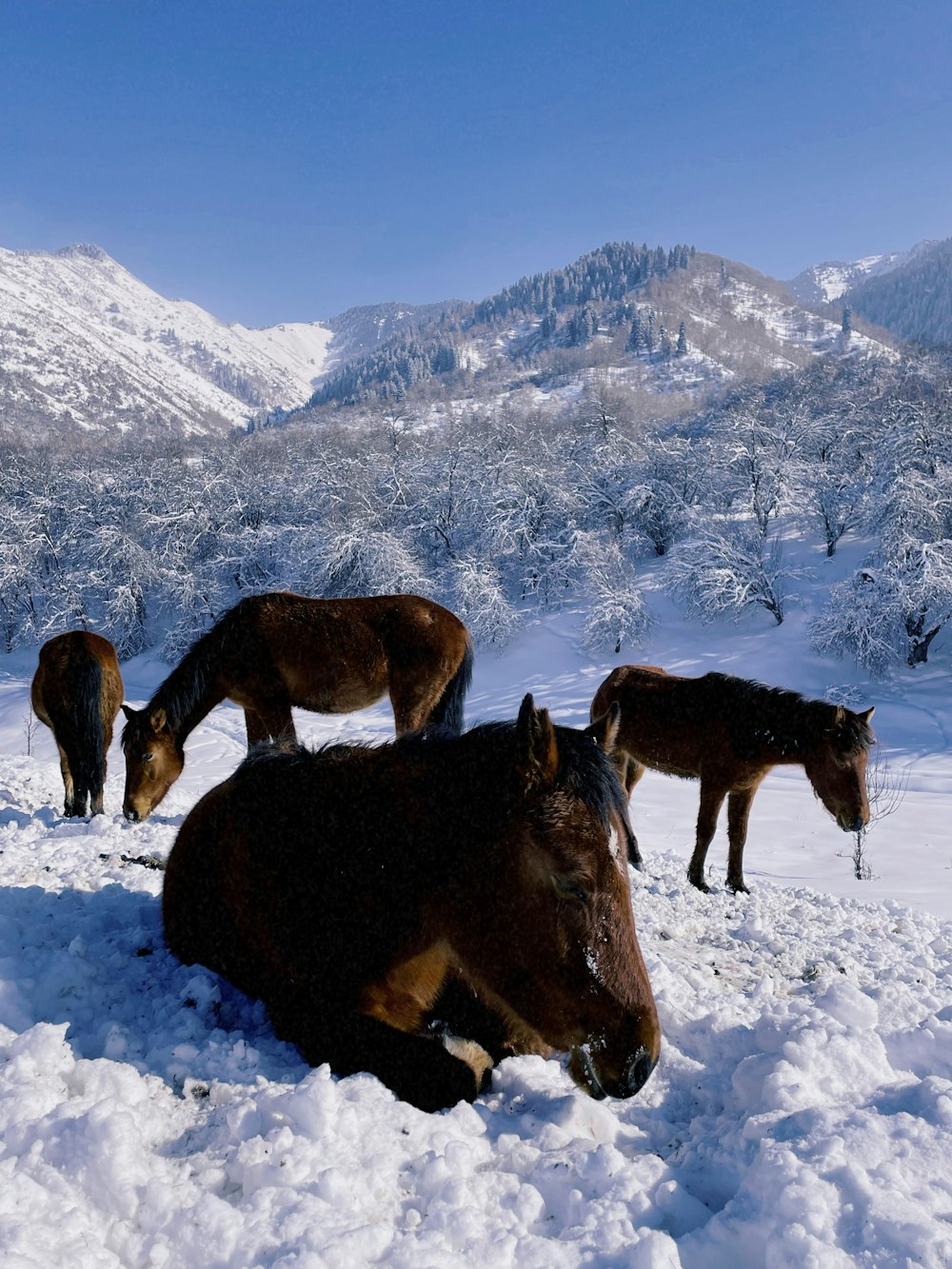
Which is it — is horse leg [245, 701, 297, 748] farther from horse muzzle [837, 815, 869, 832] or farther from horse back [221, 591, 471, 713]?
horse muzzle [837, 815, 869, 832]

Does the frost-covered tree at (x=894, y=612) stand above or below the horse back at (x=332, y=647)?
below

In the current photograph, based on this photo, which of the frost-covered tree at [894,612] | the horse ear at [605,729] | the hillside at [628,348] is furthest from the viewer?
the hillside at [628,348]

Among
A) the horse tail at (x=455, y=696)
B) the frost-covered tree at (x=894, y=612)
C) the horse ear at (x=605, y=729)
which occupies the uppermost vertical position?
the horse ear at (x=605, y=729)

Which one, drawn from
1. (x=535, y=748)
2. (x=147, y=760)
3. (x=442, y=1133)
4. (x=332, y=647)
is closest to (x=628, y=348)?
(x=332, y=647)

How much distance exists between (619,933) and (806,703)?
513 centimetres

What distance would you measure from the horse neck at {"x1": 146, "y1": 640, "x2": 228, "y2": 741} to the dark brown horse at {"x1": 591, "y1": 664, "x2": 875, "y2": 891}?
4231 mm

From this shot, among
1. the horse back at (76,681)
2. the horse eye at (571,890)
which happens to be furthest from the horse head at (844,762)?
the horse back at (76,681)

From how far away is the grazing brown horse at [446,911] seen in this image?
1934 mm

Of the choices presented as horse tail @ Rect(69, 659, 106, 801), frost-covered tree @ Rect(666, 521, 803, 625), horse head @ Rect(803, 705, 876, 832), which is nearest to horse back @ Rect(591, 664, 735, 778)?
horse head @ Rect(803, 705, 876, 832)

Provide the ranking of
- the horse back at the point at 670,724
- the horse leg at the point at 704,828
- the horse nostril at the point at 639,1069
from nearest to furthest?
the horse nostril at the point at 639,1069 < the horse leg at the point at 704,828 < the horse back at the point at 670,724

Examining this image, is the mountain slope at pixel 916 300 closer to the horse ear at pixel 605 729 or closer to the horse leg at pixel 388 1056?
the horse ear at pixel 605 729

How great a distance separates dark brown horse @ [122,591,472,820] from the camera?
6.47m

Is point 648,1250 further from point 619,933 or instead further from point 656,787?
point 656,787

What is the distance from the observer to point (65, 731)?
23.0ft
